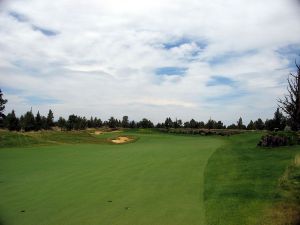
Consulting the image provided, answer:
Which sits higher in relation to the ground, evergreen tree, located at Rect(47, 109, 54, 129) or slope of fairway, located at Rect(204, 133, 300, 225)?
evergreen tree, located at Rect(47, 109, 54, 129)

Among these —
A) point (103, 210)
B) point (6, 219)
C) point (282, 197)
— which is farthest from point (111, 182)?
point (282, 197)

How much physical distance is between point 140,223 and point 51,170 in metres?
10.2

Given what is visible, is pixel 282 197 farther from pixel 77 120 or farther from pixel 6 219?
pixel 77 120

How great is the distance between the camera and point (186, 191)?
11.8 meters

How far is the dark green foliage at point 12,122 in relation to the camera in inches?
2766

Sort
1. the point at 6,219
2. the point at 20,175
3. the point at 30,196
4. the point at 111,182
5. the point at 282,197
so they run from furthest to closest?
the point at 20,175
the point at 111,182
the point at 30,196
the point at 282,197
the point at 6,219

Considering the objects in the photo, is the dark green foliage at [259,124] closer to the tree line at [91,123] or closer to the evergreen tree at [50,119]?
→ the tree line at [91,123]

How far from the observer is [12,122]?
70.8 m

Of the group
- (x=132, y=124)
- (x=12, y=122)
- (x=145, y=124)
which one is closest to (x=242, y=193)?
(x=12, y=122)

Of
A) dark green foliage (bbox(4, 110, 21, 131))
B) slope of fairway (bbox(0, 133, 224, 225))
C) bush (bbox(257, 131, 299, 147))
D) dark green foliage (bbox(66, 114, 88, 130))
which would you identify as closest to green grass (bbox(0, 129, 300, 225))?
slope of fairway (bbox(0, 133, 224, 225))

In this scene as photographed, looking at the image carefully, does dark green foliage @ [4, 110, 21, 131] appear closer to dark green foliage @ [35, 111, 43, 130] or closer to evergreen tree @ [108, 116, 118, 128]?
dark green foliage @ [35, 111, 43, 130]

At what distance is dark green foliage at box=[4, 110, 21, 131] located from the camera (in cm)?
7025

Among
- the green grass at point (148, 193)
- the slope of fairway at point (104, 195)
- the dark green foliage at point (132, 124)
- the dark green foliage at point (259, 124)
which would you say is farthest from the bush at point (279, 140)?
the dark green foliage at point (132, 124)

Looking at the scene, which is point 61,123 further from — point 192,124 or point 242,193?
point 242,193
